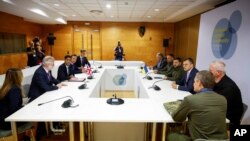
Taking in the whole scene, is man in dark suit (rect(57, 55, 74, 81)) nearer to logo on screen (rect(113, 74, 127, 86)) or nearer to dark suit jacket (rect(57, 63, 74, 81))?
dark suit jacket (rect(57, 63, 74, 81))

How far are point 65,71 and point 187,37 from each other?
6033mm


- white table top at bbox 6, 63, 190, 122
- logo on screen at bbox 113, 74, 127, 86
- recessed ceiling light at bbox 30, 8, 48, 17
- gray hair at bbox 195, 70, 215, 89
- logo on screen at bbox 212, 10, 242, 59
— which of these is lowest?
logo on screen at bbox 113, 74, 127, 86

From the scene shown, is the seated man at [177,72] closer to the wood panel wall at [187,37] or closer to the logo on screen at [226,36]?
the logo on screen at [226,36]

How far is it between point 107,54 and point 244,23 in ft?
23.9

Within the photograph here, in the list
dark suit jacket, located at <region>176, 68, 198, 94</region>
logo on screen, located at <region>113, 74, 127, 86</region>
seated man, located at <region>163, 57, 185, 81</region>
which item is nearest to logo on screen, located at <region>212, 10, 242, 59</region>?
seated man, located at <region>163, 57, 185, 81</region>

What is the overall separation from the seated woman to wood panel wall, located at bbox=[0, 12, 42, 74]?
443cm

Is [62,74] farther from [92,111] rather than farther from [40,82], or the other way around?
[92,111]

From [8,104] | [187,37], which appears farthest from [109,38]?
[8,104]

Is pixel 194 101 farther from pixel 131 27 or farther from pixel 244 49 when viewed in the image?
pixel 131 27

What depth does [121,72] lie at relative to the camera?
567 centimetres

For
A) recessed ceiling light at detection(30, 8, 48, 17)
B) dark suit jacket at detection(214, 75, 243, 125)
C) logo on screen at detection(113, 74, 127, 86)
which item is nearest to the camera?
dark suit jacket at detection(214, 75, 243, 125)

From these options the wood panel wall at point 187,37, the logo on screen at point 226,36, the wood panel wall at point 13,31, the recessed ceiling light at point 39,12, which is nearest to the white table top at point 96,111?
the logo on screen at point 226,36

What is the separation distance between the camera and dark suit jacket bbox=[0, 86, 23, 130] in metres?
1.98

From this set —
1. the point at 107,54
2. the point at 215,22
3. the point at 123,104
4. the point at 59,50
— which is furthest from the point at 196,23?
the point at 59,50
